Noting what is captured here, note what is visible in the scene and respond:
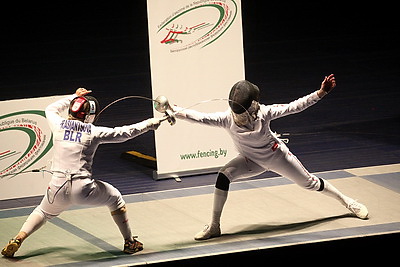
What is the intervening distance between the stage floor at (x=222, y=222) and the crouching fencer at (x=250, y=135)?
12.2 inches

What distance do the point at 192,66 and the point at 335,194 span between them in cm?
188

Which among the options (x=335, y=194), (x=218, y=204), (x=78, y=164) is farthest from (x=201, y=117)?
(x=335, y=194)

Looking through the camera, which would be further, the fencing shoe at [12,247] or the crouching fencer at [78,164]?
the fencing shoe at [12,247]

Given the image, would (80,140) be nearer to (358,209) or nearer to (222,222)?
(222,222)

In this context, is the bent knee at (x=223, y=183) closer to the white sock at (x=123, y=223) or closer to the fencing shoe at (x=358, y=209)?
the white sock at (x=123, y=223)

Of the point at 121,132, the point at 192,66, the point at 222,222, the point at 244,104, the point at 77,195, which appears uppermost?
the point at 192,66

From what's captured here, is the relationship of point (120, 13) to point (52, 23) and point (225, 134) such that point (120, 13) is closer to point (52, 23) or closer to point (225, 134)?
point (52, 23)

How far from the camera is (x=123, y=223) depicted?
663 cm

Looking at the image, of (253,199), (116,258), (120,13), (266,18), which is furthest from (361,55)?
(116,258)

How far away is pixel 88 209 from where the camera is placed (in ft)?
25.8

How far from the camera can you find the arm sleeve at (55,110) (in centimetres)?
662

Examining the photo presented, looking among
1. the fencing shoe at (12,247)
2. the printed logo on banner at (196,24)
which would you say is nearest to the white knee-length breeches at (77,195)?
the fencing shoe at (12,247)

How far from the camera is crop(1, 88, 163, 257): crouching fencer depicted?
21.0 ft

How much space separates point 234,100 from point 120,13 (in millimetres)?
8173
